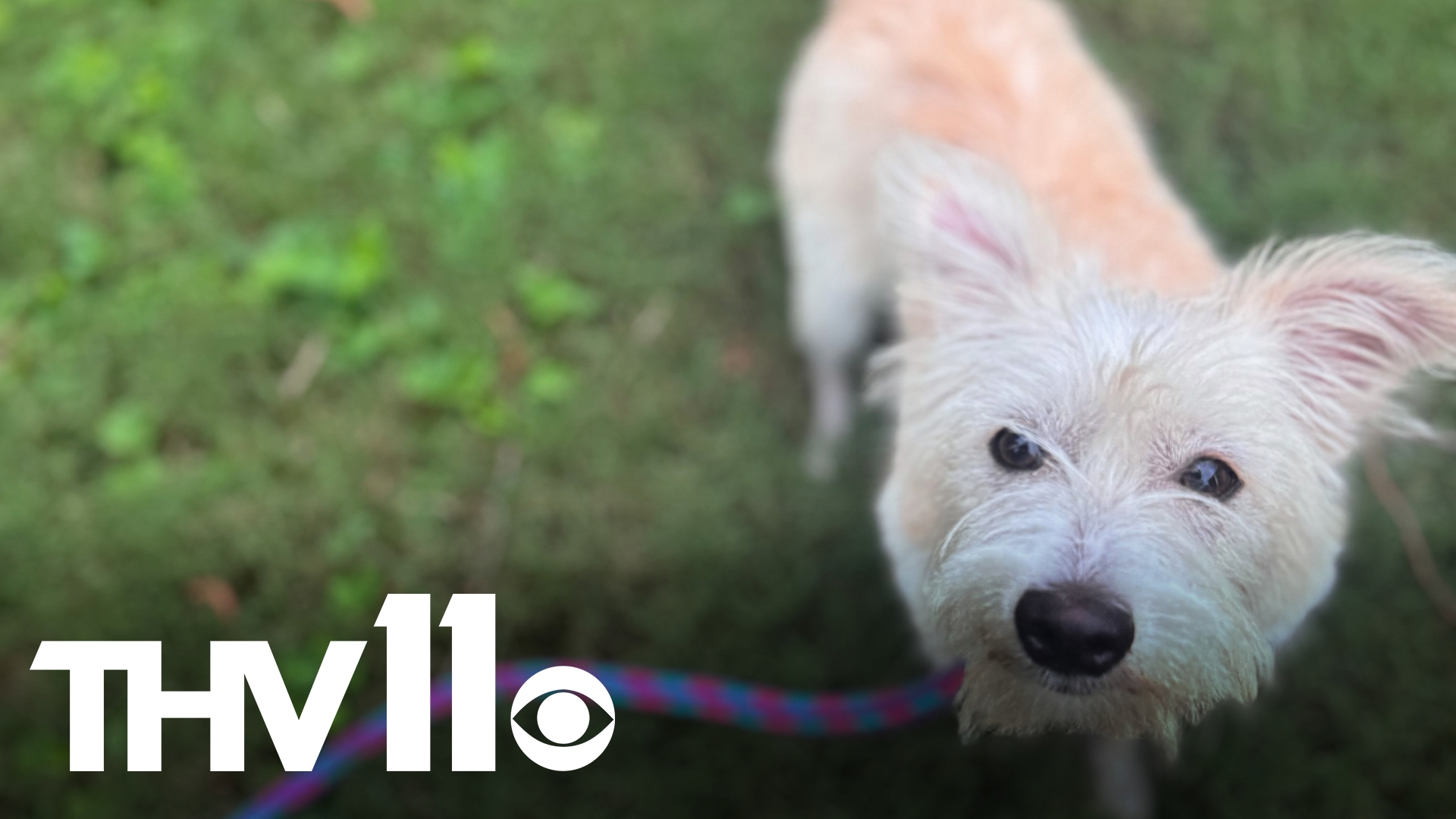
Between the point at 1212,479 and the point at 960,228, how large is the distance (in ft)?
2.20

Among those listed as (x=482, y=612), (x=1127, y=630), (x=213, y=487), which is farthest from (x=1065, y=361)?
(x=213, y=487)

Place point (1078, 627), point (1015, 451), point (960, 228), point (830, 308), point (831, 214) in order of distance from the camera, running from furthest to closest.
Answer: point (830, 308) < point (831, 214) < point (960, 228) < point (1015, 451) < point (1078, 627)

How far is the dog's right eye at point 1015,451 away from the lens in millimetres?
1696

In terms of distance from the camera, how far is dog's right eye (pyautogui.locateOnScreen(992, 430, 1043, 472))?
1.70 metres

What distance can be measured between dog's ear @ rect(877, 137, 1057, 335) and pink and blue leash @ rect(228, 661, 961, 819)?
3.59ft

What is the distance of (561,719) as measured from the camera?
2828mm

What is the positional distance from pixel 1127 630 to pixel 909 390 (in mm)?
689

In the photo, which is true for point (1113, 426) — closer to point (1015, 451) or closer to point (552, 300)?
point (1015, 451)

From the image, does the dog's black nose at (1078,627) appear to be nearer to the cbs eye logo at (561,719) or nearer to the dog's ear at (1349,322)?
the dog's ear at (1349,322)

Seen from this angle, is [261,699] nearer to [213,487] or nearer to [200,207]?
[213,487]

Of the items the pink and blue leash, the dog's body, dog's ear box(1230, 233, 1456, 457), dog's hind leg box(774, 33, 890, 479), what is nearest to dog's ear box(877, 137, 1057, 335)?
the dog's body

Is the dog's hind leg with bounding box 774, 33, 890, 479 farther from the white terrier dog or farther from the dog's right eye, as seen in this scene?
the dog's right eye

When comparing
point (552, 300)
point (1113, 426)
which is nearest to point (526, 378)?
point (552, 300)

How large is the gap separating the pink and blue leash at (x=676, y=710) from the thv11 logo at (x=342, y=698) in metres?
0.04
